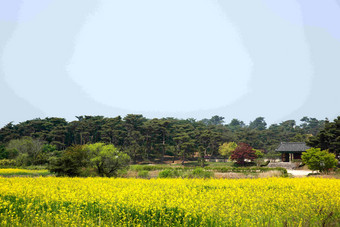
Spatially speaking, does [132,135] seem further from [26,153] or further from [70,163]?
[70,163]

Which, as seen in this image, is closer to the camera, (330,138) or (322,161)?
(322,161)

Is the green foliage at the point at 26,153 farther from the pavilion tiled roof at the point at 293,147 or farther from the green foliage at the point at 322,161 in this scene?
the pavilion tiled roof at the point at 293,147

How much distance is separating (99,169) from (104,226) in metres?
16.3

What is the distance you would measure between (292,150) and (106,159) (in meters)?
41.2

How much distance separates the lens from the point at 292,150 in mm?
54156

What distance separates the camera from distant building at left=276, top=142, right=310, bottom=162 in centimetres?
5378

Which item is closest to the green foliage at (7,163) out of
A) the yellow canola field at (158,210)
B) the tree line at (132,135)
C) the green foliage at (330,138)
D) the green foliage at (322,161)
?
the tree line at (132,135)

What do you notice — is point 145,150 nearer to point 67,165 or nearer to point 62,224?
point 67,165

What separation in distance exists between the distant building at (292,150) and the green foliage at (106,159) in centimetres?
3976

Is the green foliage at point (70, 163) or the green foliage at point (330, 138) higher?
the green foliage at point (330, 138)

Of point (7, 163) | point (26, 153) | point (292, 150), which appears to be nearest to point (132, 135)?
point (26, 153)

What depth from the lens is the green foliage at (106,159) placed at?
914 inches

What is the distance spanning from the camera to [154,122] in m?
63.7

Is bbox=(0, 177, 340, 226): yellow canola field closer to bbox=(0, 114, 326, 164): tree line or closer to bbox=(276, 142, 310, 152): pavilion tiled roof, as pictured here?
bbox=(276, 142, 310, 152): pavilion tiled roof
